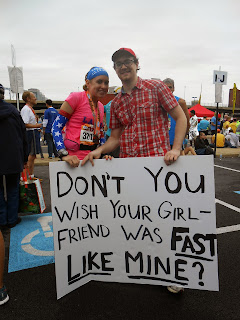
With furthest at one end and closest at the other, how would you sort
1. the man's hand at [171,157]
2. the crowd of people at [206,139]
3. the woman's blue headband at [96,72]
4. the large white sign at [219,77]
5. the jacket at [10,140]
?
the large white sign at [219,77]
the crowd of people at [206,139]
the jacket at [10,140]
the woman's blue headband at [96,72]
the man's hand at [171,157]

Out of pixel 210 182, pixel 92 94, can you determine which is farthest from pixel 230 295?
pixel 92 94

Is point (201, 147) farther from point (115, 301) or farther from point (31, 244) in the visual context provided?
point (115, 301)

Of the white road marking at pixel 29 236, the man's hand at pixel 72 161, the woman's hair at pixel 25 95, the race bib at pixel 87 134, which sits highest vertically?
the woman's hair at pixel 25 95

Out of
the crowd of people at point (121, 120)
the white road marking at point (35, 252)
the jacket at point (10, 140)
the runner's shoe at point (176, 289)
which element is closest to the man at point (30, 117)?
the jacket at point (10, 140)

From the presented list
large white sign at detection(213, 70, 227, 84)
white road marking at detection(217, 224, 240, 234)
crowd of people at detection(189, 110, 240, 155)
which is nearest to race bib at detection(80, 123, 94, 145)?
white road marking at detection(217, 224, 240, 234)

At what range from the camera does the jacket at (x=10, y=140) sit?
10.1 feet

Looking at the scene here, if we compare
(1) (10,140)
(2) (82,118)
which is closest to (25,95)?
(1) (10,140)

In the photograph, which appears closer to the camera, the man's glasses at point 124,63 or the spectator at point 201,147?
the man's glasses at point 124,63

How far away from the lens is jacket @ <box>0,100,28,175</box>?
10.1 ft

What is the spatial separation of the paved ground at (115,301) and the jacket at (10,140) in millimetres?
1266

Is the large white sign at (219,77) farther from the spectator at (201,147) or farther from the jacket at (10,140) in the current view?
the jacket at (10,140)

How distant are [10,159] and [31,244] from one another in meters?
1.03

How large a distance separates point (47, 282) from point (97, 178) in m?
1.11

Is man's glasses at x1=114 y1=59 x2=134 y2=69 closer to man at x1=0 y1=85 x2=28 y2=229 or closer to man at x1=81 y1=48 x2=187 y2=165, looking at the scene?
man at x1=81 y1=48 x2=187 y2=165
